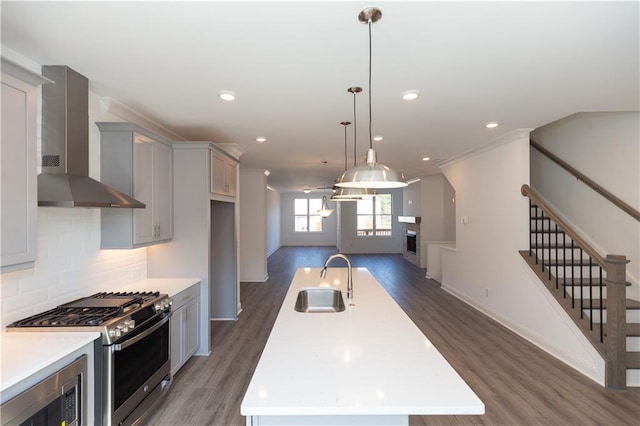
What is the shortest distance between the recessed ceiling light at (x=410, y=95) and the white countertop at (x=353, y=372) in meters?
1.84

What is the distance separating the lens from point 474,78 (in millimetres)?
2350

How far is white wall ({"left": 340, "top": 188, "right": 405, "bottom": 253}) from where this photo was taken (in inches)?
473

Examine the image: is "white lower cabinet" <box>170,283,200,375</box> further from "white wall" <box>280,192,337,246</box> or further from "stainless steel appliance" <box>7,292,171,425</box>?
"white wall" <box>280,192,337,246</box>

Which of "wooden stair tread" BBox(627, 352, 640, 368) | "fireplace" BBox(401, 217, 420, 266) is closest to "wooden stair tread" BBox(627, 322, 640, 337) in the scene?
"wooden stair tread" BBox(627, 352, 640, 368)

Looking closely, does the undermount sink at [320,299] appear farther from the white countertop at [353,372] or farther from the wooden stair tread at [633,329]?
the wooden stair tread at [633,329]

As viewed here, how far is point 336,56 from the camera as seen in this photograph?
201 centimetres

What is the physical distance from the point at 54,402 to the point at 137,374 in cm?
72

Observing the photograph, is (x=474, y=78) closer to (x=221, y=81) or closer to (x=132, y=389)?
(x=221, y=81)

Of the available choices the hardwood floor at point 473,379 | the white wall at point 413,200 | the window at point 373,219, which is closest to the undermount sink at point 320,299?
the hardwood floor at point 473,379

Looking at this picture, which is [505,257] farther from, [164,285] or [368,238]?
[368,238]

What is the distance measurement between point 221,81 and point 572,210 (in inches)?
192

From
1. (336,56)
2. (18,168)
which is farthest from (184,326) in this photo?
(336,56)

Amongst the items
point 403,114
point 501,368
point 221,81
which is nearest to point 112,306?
point 221,81

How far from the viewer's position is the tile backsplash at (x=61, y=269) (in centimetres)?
197
